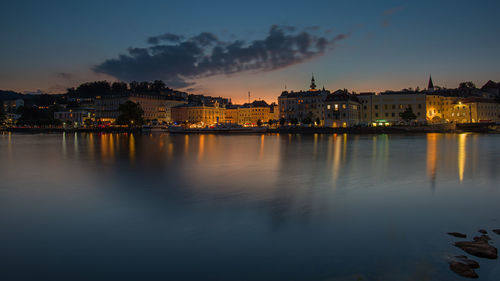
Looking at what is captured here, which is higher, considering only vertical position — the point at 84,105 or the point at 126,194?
the point at 84,105

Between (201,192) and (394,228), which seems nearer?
(394,228)

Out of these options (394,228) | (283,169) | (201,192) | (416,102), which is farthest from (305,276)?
(416,102)

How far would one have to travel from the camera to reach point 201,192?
1106 centimetres

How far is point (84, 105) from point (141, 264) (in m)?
150

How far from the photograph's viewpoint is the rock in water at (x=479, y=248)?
17.9ft

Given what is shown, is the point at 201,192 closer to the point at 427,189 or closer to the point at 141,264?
the point at 141,264

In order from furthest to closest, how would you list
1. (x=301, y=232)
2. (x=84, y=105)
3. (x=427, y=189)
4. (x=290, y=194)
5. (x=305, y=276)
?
(x=84, y=105) → (x=427, y=189) → (x=290, y=194) → (x=301, y=232) → (x=305, y=276)

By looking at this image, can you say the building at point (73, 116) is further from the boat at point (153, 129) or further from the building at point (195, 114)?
the boat at point (153, 129)

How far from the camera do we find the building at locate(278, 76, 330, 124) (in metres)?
86.8

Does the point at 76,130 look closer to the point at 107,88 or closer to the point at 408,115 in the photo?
the point at 107,88

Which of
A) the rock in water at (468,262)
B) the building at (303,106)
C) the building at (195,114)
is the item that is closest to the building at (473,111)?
the building at (303,106)

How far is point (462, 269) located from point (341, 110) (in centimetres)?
7543

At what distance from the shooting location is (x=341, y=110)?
77750 millimetres

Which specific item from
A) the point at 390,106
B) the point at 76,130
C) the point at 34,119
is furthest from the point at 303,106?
the point at 34,119
